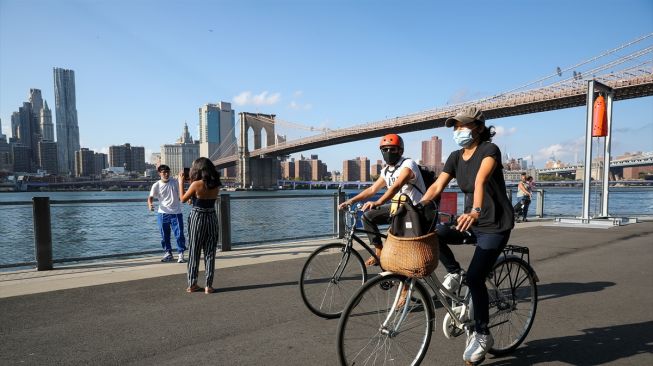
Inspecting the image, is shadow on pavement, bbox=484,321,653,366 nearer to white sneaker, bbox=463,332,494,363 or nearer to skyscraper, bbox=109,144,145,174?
white sneaker, bbox=463,332,494,363

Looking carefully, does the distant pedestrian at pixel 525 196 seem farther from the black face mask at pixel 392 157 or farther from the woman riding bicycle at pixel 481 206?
the woman riding bicycle at pixel 481 206

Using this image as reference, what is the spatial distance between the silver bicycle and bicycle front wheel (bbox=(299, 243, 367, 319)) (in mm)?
1146

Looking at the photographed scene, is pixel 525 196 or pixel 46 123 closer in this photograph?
pixel 525 196

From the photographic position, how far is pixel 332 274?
4.03 m

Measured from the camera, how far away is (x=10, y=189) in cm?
7181

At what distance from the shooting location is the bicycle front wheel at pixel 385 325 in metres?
2.44

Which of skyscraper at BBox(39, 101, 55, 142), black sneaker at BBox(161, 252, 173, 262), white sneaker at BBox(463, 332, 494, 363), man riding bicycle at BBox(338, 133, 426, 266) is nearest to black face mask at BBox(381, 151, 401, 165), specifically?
man riding bicycle at BBox(338, 133, 426, 266)

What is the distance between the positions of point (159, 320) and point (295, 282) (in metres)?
1.88

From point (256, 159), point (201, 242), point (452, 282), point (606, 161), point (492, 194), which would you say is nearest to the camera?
point (492, 194)

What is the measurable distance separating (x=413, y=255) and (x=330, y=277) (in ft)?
5.52

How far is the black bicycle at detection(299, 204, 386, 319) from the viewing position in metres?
3.94

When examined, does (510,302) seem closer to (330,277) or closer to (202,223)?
(330,277)

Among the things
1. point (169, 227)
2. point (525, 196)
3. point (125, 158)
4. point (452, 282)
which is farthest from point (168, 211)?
point (125, 158)

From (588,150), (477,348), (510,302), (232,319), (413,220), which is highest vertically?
(588,150)
